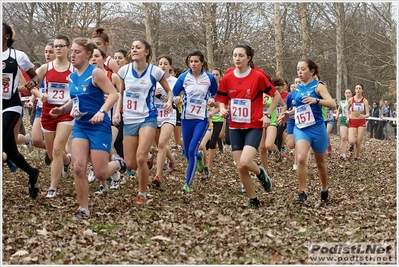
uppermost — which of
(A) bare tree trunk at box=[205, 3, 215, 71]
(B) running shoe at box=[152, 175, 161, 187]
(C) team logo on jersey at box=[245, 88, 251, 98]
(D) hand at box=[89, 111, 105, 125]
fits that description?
(A) bare tree trunk at box=[205, 3, 215, 71]

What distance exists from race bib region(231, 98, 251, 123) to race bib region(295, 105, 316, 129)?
837 mm

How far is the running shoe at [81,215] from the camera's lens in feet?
22.9

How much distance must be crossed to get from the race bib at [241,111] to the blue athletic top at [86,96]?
1.84 meters

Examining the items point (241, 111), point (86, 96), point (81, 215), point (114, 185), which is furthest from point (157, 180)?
point (86, 96)

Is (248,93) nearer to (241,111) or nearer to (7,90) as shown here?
(241,111)

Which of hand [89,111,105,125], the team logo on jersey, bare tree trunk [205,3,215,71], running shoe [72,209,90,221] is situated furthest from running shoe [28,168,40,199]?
bare tree trunk [205,3,215,71]

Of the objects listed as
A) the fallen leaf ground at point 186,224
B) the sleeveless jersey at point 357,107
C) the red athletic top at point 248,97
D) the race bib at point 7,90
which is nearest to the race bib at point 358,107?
the sleeveless jersey at point 357,107

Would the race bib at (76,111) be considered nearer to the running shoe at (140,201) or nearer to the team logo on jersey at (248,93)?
the running shoe at (140,201)

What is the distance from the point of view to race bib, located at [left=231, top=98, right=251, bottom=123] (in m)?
8.16

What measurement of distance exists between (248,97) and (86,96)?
2.21 meters

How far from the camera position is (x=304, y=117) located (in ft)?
28.0

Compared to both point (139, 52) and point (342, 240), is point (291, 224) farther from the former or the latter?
point (139, 52)

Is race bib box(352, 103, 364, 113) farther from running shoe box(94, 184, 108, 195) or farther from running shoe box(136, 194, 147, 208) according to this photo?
running shoe box(136, 194, 147, 208)

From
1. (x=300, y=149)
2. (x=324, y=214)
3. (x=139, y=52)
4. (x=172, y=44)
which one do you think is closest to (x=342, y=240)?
(x=324, y=214)
